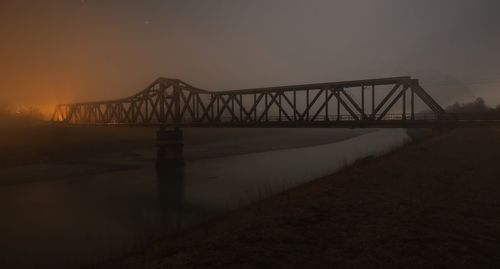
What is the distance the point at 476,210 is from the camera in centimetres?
1321

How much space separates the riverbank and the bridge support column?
38380 millimetres

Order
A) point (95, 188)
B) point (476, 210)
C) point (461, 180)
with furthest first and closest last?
point (95, 188), point (461, 180), point (476, 210)

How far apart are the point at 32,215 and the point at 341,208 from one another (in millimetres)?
22604

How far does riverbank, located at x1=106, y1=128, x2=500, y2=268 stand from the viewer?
9.33m

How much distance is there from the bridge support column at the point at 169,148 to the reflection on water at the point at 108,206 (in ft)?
24.1

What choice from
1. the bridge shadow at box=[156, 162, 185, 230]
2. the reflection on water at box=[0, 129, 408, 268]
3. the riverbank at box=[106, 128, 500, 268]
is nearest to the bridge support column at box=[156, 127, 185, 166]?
the bridge shadow at box=[156, 162, 185, 230]

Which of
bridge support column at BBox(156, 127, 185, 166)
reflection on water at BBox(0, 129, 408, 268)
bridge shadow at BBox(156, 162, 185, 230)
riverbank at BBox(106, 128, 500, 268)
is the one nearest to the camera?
riverbank at BBox(106, 128, 500, 268)

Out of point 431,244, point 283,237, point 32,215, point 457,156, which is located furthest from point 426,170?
point 32,215

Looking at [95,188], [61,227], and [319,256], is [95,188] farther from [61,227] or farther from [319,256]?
[319,256]

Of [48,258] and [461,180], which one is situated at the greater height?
[461,180]

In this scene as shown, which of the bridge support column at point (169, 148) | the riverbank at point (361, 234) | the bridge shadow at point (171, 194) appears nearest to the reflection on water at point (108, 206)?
the bridge shadow at point (171, 194)

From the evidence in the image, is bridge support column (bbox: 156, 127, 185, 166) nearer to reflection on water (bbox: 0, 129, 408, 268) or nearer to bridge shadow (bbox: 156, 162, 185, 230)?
bridge shadow (bbox: 156, 162, 185, 230)

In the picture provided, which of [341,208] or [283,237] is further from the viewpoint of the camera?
[341,208]

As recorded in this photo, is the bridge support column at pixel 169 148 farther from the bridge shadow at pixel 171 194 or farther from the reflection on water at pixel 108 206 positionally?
the reflection on water at pixel 108 206
